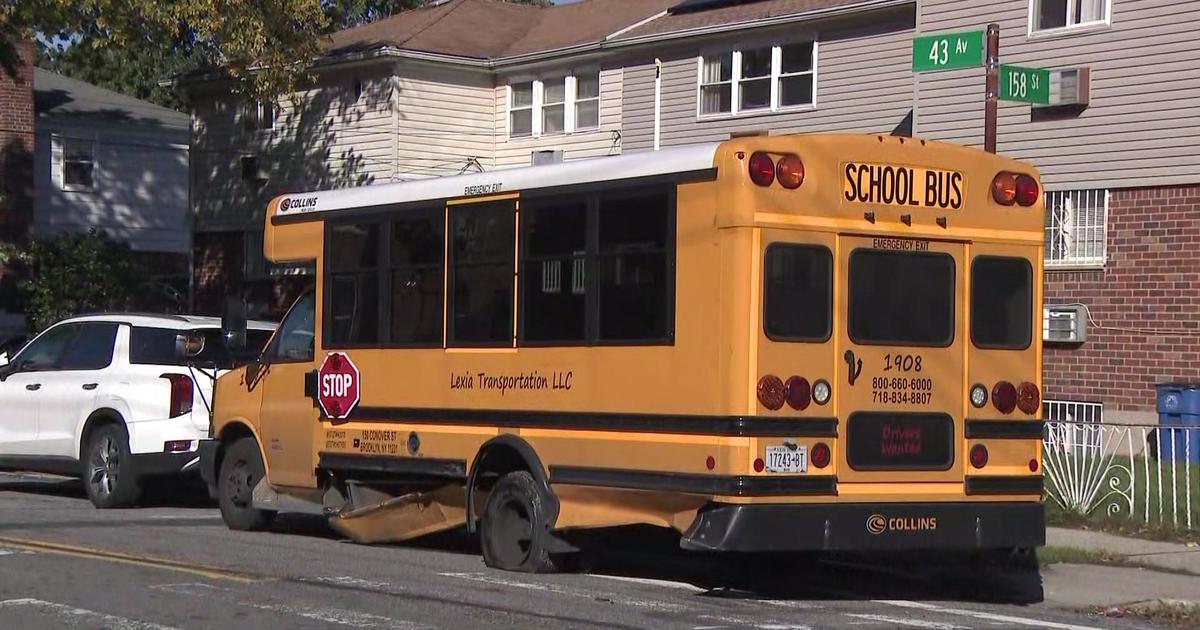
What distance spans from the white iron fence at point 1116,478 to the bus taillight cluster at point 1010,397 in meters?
3.28

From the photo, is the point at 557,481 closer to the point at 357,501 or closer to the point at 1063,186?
the point at 357,501

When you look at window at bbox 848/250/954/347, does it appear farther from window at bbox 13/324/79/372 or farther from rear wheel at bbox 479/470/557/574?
window at bbox 13/324/79/372

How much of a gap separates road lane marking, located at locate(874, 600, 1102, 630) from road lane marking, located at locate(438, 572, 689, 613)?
1.52m

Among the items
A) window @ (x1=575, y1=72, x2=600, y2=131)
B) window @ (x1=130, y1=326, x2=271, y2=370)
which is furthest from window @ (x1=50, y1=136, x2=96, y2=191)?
window @ (x1=130, y1=326, x2=271, y2=370)

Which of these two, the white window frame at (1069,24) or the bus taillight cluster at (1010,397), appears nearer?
the bus taillight cluster at (1010,397)

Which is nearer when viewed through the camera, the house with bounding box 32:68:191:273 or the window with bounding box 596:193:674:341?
the window with bounding box 596:193:674:341

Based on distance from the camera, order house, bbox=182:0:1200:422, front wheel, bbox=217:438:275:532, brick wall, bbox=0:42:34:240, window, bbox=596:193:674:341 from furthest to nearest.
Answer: brick wall, bbox=0:42:34:240 < house, bbox=182:0:1200:422 < front wheel, bbox=217:438:275:532 < window, bbox=596:193:674:341

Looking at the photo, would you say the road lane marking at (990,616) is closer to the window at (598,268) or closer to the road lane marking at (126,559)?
the window at (598,268)

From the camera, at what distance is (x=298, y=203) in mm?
13484

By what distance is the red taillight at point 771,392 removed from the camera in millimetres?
9727

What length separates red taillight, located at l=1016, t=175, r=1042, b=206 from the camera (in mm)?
10734

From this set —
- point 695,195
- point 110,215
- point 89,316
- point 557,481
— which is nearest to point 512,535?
point 557,481

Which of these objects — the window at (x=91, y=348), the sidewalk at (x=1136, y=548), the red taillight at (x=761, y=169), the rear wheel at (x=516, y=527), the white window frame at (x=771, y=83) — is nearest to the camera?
the red taillight at (x=761, y=169)

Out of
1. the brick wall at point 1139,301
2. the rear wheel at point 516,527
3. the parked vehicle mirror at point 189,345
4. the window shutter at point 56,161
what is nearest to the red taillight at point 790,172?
the rear wheel at point 516,527
